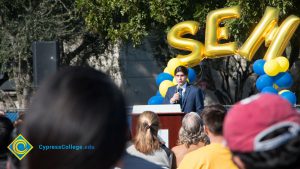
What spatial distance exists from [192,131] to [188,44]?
20.9 ft

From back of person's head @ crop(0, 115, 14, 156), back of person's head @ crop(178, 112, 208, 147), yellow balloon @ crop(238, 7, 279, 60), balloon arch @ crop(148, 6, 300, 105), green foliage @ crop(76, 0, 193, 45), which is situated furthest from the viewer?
green foliage @ crop(76, 0, 193, 45)

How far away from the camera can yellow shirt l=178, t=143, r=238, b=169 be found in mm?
4281

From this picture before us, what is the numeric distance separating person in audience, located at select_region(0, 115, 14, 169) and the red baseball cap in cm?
296

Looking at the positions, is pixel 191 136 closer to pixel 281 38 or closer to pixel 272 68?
pixel 272 68

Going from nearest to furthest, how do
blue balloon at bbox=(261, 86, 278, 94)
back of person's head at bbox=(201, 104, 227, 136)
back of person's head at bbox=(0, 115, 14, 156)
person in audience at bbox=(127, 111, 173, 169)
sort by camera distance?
back of person's head at bbox=(0, 115, 14, 156), back of person's head at bbox=(201, 104, 227, 136), person in audience at bbox=(127, 111, 173, 169), blue balloon at bbox=(261, 86, 278, 94)

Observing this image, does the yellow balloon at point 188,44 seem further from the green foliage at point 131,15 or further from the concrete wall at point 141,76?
the concrete wall at point 141,76

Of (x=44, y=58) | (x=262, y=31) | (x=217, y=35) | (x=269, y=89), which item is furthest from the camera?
(x=217, y=35)

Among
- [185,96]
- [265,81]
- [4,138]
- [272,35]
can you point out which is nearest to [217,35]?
[272,35]

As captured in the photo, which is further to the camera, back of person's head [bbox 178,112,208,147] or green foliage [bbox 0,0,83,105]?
green foliage [bbox 0,0,83,105]

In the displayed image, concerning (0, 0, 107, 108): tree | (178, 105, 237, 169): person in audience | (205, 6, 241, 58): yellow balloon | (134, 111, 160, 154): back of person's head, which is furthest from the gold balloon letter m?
(0, 0, 107, 108): tree

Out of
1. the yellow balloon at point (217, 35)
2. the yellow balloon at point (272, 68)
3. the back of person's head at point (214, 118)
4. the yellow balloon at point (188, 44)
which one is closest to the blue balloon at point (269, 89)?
the yellow balloon at point (272, 68)

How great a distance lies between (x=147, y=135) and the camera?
18.4 ft

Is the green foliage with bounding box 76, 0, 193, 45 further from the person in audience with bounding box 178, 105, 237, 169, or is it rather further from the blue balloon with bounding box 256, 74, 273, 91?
the person in audience with bounding box 178, 105, 237, 169

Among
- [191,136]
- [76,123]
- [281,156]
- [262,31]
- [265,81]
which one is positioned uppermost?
[76,123]
